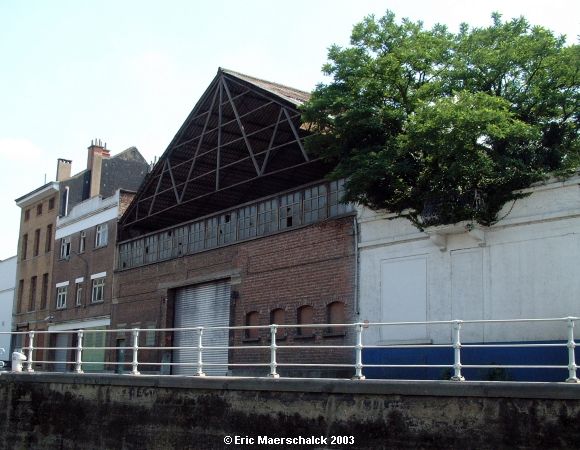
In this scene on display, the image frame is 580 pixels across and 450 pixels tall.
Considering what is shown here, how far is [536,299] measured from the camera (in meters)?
18.0

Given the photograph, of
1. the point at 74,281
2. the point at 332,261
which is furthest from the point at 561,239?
the point at 74,281

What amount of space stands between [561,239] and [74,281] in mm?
26386

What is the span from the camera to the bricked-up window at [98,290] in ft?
116

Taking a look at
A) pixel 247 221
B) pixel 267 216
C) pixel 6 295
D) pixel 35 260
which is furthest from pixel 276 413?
pixel 6 295

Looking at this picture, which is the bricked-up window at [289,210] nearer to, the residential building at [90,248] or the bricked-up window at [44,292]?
the residential building at [90,248]

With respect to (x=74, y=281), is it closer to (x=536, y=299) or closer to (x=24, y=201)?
(x=24, y=201)

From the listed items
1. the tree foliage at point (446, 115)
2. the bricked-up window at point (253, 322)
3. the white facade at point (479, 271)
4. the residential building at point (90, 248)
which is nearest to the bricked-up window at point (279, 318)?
the bricked-up window at point (253, 322)

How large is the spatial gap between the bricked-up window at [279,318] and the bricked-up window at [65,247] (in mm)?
17510

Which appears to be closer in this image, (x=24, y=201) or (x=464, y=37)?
(x=464, y=37)

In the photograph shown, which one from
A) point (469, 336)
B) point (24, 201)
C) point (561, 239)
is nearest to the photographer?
point (561, 239)

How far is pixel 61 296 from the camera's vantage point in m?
39.2

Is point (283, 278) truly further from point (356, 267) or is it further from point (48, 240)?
point (48, 240)

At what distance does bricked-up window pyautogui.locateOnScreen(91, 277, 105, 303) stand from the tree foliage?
1714 cm

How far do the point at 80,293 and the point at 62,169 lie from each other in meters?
9.37
